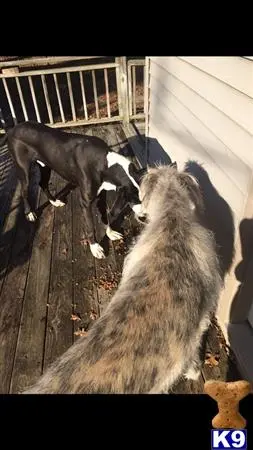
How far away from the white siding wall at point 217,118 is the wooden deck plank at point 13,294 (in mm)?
2320

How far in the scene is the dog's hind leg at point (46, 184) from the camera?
5.39 metres

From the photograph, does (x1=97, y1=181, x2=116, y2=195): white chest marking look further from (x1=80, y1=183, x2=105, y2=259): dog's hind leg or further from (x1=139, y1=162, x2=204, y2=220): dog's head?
(x1=139, y1=162, x2=204, y2=220): dog's head

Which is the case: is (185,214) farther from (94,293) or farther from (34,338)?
(34,338)

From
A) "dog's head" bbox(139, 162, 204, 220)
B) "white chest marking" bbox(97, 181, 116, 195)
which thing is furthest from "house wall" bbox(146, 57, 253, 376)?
"white chest marking" bbox(97, 181, 116, 195)

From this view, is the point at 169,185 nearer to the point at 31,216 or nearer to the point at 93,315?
the point at 93,315

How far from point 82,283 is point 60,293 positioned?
31 centimetres

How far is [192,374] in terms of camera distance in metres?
2.97

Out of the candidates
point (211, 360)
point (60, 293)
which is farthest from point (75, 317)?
point (211, 360)

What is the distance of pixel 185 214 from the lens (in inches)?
107

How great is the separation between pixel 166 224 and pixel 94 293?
5.84 feet

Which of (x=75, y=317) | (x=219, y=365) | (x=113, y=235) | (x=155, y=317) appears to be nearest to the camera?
(x=155, y=317)

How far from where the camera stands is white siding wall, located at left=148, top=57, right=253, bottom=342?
2.54m
